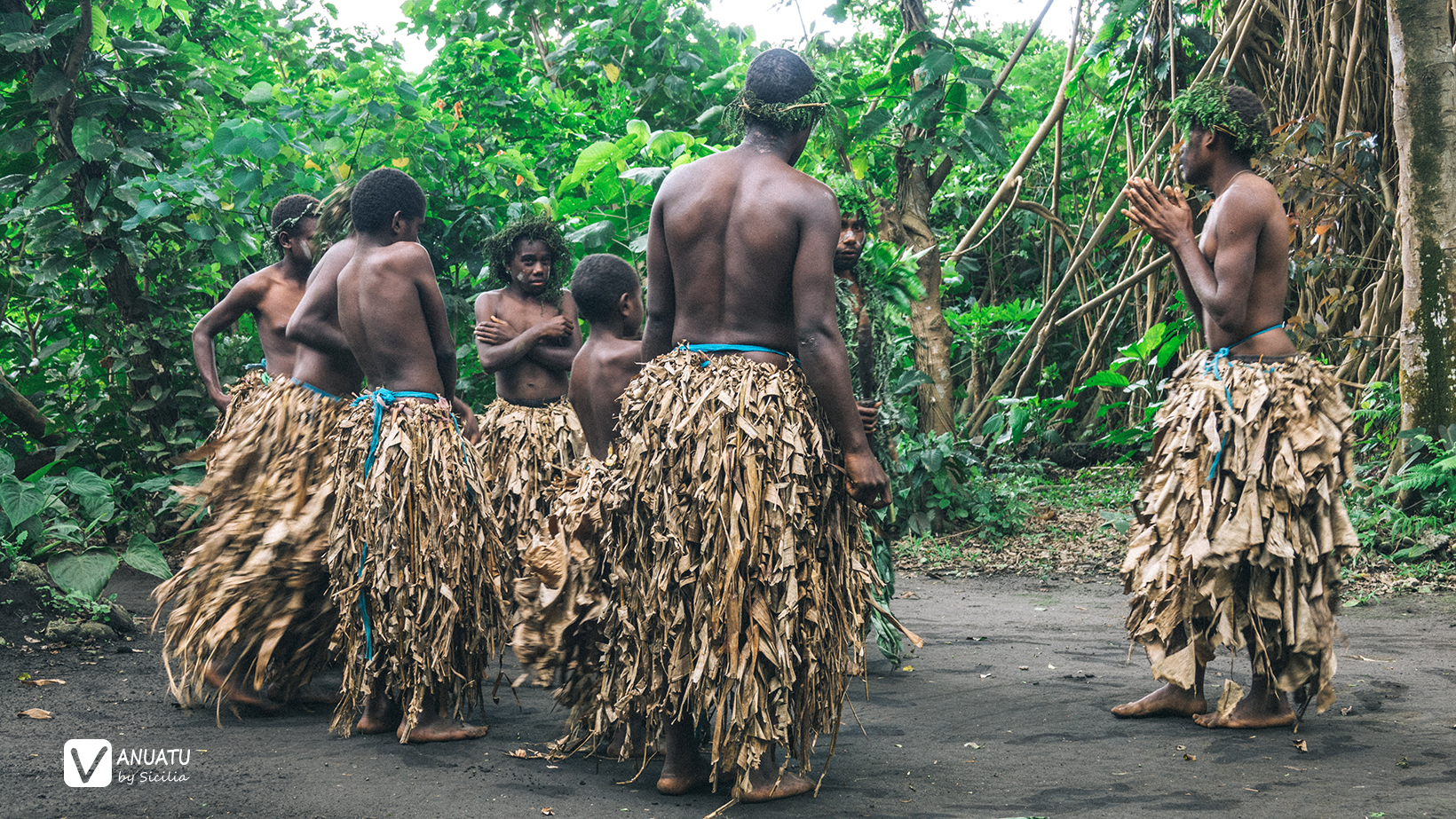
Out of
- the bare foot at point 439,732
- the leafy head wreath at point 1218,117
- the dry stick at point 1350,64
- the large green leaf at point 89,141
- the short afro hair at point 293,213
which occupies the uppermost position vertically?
the dry stick at point 1350,64

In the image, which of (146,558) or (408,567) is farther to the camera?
(146,558)

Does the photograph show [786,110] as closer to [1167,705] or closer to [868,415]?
[868,415]

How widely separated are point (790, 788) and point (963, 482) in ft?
15.3

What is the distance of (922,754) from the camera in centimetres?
286

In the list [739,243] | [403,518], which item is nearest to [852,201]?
[739,243]

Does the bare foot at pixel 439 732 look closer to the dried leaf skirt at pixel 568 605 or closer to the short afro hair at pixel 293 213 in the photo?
the dried leaf skirt at pixel 568 605

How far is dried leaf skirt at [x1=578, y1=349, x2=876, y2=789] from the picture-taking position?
242cm

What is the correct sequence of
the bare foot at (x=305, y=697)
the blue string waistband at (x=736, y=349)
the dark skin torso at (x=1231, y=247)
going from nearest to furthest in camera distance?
1. the blue string waistband at (x=736, y=349)
2. the dark skin torso at (x=1231, y=247)
3. the bare foot at (x=305, y=697)

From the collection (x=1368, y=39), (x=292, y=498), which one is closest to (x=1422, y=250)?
(x=1368, y=39)

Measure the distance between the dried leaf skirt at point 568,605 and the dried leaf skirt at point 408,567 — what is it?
1.09ft

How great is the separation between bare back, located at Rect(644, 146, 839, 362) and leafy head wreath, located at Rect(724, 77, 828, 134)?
0.28ft

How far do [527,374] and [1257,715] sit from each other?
296 cm

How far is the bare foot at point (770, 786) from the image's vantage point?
2441mm

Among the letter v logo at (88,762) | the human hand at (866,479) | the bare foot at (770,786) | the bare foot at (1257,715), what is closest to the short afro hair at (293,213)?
the letter v logo at (88,762)
